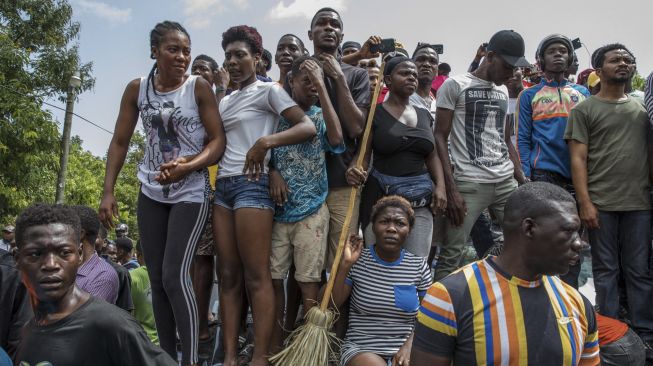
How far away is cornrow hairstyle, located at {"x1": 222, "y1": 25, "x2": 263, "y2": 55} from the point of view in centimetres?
429

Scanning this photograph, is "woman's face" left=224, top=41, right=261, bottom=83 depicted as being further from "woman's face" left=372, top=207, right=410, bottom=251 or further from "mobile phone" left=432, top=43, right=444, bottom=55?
"mobile phone" left=432, top=43, right=444, bottom=55

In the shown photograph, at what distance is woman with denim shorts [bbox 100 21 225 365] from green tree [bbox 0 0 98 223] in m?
14.1

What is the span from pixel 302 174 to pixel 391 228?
0.70 metres

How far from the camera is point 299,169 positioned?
4121 mm

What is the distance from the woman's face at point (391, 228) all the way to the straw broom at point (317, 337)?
0.78 feet

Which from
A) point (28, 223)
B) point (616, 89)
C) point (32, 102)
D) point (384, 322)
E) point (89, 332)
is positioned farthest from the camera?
point (32, 102)

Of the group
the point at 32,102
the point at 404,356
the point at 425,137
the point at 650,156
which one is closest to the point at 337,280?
the point at 404,356

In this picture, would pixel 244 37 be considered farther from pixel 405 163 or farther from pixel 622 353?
pixel 622 353

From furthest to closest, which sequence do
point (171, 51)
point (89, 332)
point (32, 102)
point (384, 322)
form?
point (32, 102) → point (384, 322) → point (171, 51) → point (89, 332)

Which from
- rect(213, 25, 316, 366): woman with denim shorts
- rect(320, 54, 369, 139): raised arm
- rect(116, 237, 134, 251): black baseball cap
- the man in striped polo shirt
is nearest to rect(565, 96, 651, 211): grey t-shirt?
rect(320, 54, 369, 139): raised arm

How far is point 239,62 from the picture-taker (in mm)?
4242

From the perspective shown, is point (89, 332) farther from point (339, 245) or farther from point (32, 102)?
point (32, 102)

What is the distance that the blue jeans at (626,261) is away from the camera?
424cm

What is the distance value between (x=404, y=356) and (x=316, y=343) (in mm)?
568
